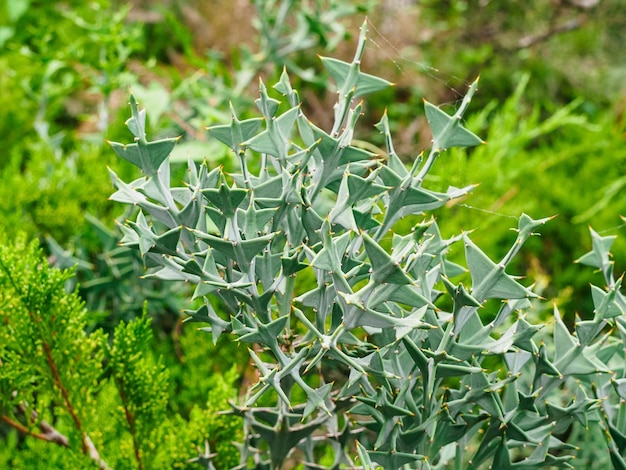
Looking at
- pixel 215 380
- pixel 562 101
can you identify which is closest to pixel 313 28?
pixel 215 380

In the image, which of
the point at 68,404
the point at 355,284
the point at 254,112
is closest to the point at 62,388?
the point at 68,404

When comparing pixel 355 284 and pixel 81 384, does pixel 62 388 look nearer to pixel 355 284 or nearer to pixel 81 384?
pixel 81 384

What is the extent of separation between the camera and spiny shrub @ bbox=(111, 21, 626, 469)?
1.22ft

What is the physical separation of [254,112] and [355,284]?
102 cm

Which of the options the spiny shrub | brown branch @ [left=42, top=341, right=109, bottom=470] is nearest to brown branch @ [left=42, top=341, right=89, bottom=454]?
brown branch @ [left=42, top=341, right=109, bottom=470]

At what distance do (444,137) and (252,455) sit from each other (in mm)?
301

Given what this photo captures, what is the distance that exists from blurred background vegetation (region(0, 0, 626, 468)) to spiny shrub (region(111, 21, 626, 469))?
0.15 metres

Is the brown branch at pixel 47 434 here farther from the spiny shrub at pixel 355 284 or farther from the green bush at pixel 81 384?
the spiny shrub at pixel 355 284

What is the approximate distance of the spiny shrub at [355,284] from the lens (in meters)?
0.37

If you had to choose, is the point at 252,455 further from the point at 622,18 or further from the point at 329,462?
the point at 622,18

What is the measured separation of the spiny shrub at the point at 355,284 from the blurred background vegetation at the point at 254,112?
147 mm

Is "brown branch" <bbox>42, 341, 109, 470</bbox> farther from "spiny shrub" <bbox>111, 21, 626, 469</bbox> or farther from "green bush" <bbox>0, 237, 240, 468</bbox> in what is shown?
"spiny shrub" <bbox>111, 21, 626, 469</bbox>

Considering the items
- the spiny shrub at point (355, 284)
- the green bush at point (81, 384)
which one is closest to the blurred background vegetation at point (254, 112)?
the green bush at point (81, 384)

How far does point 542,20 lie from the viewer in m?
1.78
